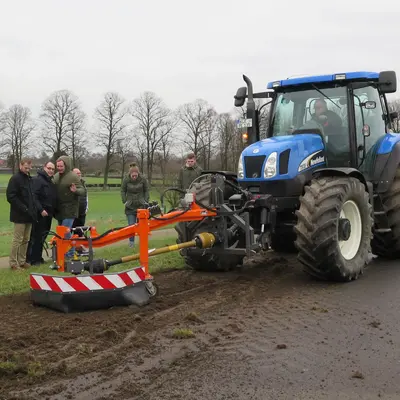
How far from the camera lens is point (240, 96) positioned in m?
8.10

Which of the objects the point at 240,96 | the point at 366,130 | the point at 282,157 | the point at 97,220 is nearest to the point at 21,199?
the point at 240,96

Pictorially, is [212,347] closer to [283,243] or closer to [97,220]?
[283,243]

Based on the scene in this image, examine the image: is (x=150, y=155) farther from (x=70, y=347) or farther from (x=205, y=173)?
(x=70, y=347)

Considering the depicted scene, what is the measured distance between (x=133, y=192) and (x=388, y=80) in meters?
5.60

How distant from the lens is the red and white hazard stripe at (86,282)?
532 centimetres

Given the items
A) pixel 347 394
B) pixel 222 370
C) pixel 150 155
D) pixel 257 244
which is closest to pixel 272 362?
pixel 222 370

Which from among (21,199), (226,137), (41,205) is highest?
(226,137)

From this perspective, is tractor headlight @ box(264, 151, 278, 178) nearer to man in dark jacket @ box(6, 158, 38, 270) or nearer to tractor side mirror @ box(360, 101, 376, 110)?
tractor side mirror @ box(360, 101, 376, 110)

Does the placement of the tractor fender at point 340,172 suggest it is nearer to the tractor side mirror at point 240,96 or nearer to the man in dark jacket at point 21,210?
the tractor side mirror at point 240,96

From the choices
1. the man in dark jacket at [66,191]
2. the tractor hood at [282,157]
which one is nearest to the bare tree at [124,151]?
the man in dark jacket at [66,191]

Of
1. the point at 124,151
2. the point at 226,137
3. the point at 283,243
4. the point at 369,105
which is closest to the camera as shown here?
the point at 369,105

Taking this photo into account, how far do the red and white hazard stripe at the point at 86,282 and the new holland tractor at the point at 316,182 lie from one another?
5.23 feet

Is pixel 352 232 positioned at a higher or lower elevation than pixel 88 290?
higher

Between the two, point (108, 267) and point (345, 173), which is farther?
point (345, 173)
